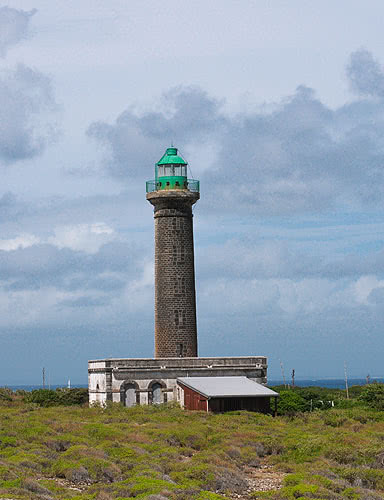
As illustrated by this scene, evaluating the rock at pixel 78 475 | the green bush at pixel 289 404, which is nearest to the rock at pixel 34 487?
the rock at pixel 78 475

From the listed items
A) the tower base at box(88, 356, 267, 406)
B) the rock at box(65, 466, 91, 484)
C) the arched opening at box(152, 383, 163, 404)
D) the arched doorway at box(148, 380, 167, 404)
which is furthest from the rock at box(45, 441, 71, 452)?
the arched opening at box(152, 383, 163, 404)

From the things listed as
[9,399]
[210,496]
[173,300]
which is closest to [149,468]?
[210,496]

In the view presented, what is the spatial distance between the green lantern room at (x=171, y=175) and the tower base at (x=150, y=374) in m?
11.4

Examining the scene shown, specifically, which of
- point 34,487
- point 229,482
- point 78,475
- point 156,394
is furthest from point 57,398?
point 34,487

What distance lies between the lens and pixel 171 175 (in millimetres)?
54406

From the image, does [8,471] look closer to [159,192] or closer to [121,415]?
[121,415]

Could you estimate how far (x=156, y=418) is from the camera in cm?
4206

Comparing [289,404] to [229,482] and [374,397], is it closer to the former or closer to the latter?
[374,397]

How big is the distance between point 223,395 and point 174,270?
10463 millimetres

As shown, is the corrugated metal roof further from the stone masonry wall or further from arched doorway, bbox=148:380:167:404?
the stone masonry wall

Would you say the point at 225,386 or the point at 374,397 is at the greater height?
the point at 225,386

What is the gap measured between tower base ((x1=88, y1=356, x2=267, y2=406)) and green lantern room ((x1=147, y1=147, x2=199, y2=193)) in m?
11.4

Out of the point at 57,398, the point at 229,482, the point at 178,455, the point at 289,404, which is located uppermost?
the point at 57,398

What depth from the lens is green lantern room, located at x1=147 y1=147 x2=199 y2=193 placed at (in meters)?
54.0
